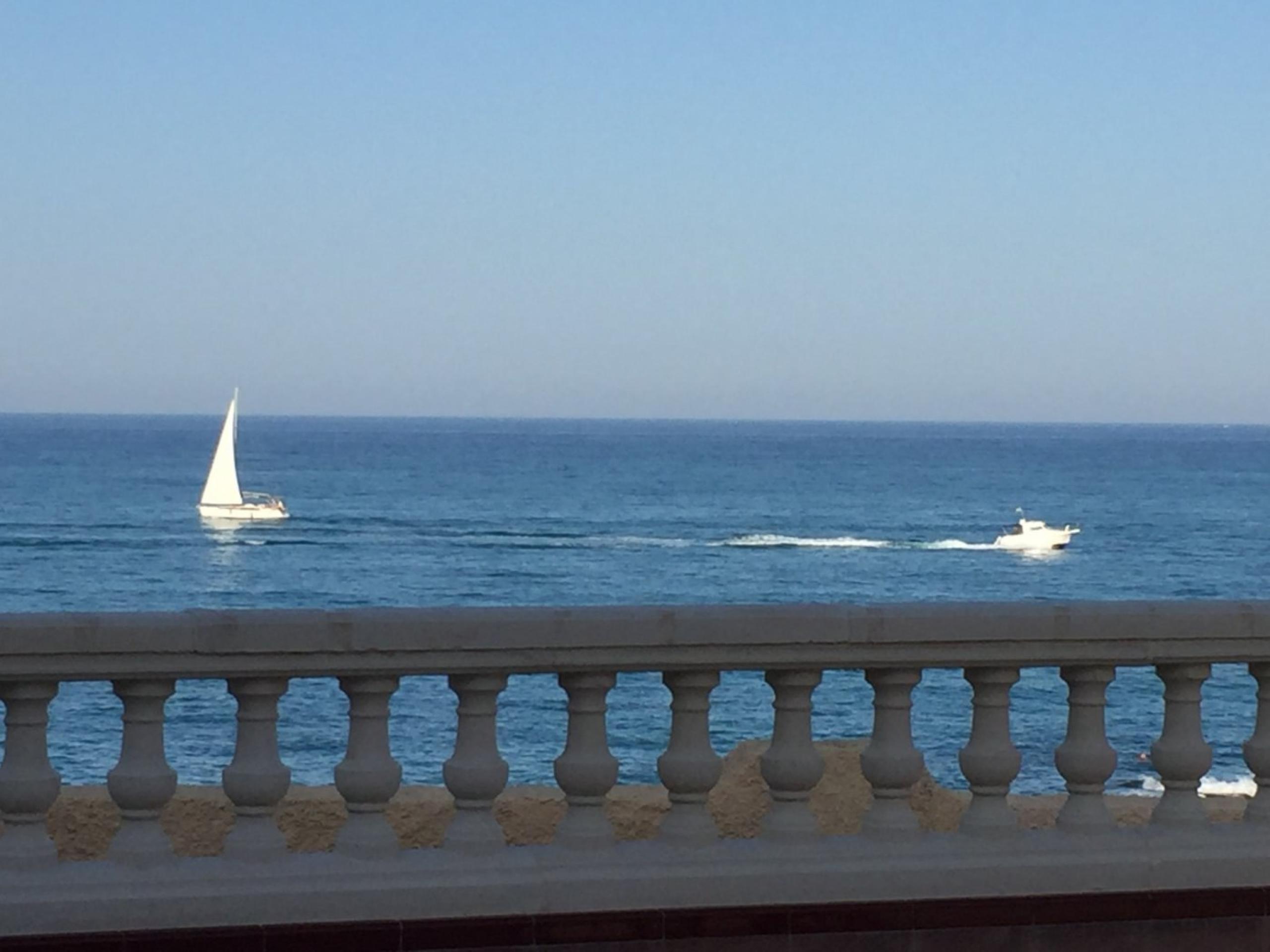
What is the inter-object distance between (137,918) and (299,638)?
683mm

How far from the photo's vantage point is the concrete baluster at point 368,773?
12.6 feet

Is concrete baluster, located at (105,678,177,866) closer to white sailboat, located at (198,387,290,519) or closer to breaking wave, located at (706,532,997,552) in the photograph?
breaking wave, located at (706,532,997,552)

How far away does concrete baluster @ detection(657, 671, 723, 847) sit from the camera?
3.96m

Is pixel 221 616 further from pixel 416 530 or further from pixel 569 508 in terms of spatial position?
pixel 569 508

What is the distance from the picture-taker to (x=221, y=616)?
3.73 meters

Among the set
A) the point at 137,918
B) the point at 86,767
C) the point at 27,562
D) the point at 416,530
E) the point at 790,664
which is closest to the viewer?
the point at 137,918

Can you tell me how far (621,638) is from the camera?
3889mm

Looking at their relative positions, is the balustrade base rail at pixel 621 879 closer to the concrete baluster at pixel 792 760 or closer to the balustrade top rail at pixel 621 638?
the concrete baluster at pixel 792 760

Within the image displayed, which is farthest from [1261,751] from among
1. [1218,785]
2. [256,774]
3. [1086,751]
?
[1218,785]

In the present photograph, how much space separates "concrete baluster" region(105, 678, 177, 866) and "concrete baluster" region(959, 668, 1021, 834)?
1815 millimetres

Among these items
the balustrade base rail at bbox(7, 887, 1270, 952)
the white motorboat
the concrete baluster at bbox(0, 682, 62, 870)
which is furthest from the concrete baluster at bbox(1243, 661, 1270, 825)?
the white motorboat

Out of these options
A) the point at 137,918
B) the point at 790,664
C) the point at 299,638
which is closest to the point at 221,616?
the point at 299,638

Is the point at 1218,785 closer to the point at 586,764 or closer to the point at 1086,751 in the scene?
the point at 1086,751

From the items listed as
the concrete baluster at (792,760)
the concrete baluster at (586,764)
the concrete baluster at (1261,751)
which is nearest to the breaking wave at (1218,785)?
the concrete baluster at (1261,751)
